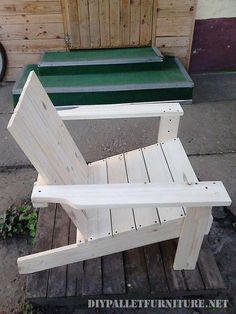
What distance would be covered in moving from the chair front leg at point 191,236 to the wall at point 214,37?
3240mm

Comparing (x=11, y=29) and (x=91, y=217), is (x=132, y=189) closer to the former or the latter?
(x=91, y=217)

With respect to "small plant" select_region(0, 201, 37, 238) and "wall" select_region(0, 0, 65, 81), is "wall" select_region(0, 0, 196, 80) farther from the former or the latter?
"small plant" select_region(0, 201, 37, 238)

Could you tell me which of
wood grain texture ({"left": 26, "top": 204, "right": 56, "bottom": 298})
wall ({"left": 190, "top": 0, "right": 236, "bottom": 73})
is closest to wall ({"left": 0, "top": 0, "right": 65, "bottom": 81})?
wall ({"left": 190, "top": 0, "right": 236, "bottom": 73})

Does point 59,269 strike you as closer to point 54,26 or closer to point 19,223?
point 19,223

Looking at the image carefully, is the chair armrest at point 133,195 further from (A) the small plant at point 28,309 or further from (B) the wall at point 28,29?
(B) the wall at point 28,29

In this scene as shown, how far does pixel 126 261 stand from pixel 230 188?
1181 mm

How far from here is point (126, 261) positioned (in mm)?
1812

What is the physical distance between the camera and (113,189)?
1368 mm

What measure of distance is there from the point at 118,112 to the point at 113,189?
708 millimetres

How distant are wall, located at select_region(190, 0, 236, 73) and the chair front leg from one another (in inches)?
128

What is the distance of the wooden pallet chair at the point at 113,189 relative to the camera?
1.33 meters

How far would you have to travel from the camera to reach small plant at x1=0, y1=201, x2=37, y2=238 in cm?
218

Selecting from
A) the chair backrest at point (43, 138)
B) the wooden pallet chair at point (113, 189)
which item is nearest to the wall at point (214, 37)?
the wooden pallet chair at point (113, 189)

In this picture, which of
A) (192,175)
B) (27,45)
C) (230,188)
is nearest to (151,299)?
(192,175)
